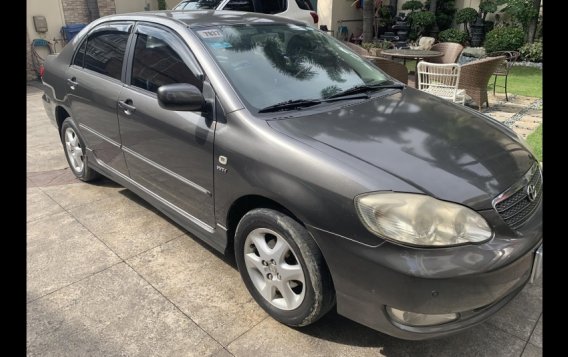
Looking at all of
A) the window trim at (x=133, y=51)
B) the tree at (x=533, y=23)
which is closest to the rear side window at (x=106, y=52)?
the window trim at (x=133, y=51)

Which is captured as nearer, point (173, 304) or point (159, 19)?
point (173, 304)

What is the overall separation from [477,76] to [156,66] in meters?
4.95

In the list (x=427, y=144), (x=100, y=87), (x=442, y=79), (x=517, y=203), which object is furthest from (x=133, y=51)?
(x=442, y=79)

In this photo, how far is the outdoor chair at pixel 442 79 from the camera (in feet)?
19.8

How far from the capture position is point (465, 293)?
1.93 meters

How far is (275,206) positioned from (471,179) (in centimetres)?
102

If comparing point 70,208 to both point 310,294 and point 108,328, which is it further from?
point 310,294

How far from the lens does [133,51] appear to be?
3436mm

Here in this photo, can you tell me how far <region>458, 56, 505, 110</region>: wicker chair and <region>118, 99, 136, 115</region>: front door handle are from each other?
4.96 meters

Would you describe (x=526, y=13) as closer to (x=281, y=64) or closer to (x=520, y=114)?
(x=520, y=114)

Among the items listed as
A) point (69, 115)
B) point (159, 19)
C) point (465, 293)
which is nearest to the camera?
point (465, 293)
